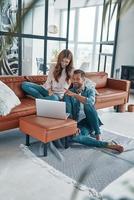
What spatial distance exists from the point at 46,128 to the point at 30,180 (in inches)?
20.2

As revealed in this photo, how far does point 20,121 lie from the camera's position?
2611mm

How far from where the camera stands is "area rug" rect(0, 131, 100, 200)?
1.82m

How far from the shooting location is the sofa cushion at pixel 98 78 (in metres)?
4.42

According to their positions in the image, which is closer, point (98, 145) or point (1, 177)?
point (1, 177)

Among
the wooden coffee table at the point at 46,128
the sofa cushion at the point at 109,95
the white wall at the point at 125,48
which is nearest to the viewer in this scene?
the wooden coffee table at the point at 46,128

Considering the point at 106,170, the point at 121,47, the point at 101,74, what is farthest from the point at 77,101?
the point at 121,47

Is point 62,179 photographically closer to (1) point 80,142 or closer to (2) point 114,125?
(1) point 80,142

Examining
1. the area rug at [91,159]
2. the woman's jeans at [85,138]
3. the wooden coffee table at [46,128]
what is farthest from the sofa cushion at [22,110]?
the woman's jeans at [85,138]

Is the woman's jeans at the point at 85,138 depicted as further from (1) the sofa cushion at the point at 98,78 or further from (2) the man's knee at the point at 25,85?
(1) the sofa cushion at the point at 98,78

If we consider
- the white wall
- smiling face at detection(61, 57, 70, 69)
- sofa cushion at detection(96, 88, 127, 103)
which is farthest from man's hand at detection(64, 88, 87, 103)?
the white wall

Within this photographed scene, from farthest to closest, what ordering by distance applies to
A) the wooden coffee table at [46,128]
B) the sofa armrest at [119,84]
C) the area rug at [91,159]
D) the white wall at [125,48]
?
the white wall at [125,48] < the sofa armrest at [119,84] < the wooden coffee table at [46,128] < the area rug at [91,159]

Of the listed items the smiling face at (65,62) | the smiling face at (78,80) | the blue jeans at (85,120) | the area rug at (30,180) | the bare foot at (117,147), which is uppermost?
the smiling face at (65,62)

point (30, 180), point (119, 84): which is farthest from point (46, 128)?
point (119, 84)

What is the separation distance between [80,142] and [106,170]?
0.59 m
